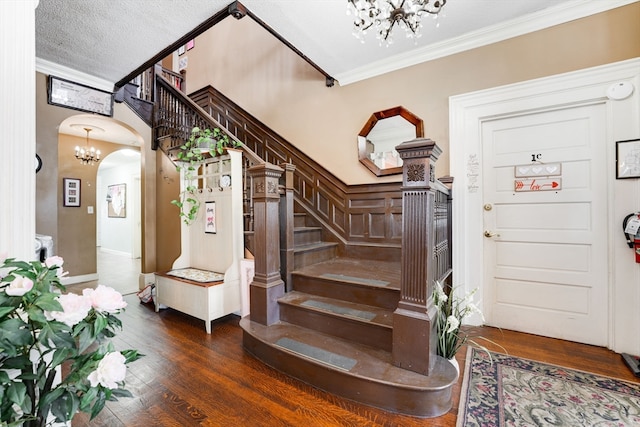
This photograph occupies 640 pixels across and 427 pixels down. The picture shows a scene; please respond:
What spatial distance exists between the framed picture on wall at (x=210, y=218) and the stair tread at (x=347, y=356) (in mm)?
1217

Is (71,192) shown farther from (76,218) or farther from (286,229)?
(286,229)

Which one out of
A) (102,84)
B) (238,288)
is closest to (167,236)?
(238,288)

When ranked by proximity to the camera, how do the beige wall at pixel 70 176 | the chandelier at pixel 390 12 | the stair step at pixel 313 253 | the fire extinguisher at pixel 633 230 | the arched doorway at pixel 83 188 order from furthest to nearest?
the arched doorway at pixel 83 188 < the beige wall at pixel 70 176 < the stair step at pixel 313 253 < the fire extinguisher at pixel 633 230 < the chandelier at pixel 390 12

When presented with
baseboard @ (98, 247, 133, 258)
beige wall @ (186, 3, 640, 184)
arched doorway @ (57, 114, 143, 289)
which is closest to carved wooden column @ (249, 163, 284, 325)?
beige wall @ (186, 3, 640, 184)

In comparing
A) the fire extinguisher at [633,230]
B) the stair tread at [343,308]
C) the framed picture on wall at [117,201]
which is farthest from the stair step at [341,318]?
the framed picture on wall at [117,201]

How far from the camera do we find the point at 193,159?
3.24 meters

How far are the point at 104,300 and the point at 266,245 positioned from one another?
1.50 m

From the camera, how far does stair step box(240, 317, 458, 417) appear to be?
1.52m

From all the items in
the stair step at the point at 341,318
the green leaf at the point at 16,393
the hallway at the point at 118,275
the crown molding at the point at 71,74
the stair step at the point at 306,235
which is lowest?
the hallway at the point at 118,275

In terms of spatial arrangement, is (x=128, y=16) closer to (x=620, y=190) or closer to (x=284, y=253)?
(x=284, y=253)

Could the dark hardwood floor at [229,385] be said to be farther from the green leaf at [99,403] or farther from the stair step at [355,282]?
the green leaf at [99,403]

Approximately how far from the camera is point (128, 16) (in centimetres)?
236

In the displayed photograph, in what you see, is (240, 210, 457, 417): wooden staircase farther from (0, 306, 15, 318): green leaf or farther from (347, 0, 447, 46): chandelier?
(347, 0, 447, 46): chandelier

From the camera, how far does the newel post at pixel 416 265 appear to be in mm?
1591
